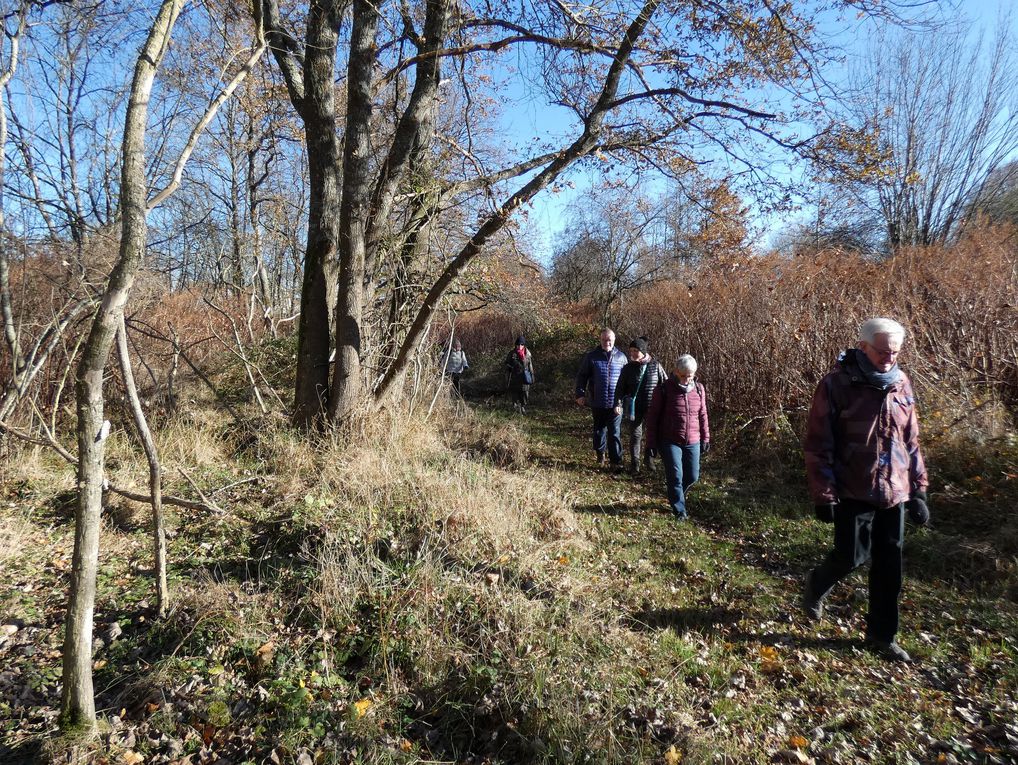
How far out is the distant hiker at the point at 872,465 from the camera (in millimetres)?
3107

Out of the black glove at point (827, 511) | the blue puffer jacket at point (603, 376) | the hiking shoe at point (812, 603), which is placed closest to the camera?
the black glove at point (827, 511)

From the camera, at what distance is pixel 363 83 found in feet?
20.2

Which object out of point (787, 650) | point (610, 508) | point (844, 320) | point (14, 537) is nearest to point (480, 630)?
point (787, 650)

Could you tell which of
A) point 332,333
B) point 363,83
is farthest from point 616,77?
point 332,333

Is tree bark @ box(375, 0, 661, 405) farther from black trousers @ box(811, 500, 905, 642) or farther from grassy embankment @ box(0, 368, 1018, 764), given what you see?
black trousers @ box(811, 500, 905, 642)

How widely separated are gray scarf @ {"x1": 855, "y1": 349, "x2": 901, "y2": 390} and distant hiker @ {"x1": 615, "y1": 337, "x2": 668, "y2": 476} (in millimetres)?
3783

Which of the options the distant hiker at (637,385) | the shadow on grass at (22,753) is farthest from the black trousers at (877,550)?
the shadow on grass at (22,753)

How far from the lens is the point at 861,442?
3150mm

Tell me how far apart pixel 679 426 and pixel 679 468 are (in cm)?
49

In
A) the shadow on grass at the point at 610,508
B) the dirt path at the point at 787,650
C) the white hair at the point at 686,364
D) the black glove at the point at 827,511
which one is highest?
the white hair at the point at 686,364

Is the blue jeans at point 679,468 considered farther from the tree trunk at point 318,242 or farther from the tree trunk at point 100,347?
the tree trunk at point 100,347

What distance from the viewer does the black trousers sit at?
318 centimetres

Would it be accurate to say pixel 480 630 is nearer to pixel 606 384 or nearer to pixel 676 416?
pixel 676 416

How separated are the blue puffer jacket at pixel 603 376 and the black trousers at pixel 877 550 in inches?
157
